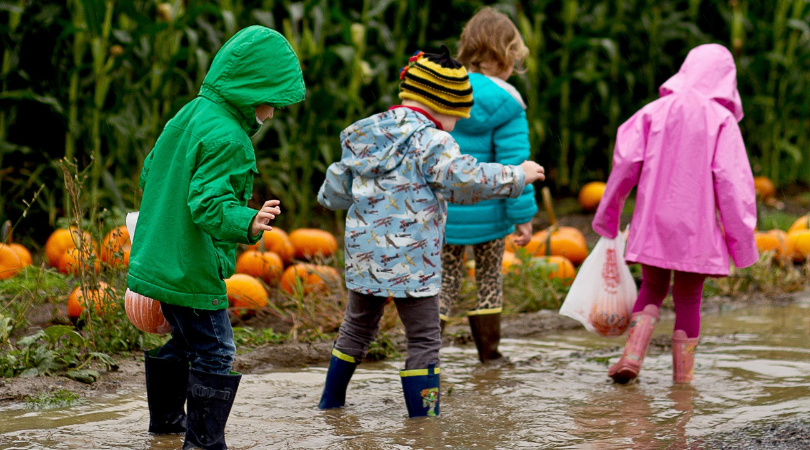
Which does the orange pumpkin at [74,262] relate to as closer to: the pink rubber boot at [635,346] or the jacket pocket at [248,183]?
the jacket pocket at [248,183]

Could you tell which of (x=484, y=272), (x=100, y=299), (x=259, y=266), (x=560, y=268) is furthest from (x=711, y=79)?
(x=100, y=299)

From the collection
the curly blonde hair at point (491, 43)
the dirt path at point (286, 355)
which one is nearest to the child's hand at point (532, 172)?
the curly blonde hair at point (491, 43)

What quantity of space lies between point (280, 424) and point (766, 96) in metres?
7.70

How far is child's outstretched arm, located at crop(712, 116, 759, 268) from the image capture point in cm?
387

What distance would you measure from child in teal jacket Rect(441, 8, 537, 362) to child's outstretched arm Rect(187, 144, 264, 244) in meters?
1.61

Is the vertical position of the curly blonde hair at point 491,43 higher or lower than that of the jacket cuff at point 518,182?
higher

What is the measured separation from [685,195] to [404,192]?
4.45ft

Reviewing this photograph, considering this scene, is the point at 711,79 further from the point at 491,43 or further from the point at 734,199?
the point at 491,43

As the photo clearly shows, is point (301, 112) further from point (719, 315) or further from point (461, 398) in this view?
point (461, 398)

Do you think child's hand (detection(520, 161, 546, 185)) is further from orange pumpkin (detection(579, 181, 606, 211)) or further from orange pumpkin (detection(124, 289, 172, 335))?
orange pumpkin (detection(579, 181, 606, 211))

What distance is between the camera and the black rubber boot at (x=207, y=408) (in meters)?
2.88

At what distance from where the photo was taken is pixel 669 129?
399cm

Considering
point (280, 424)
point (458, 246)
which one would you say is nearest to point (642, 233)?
point (458, 246)

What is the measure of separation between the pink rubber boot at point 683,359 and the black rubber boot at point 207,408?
2.07 m
